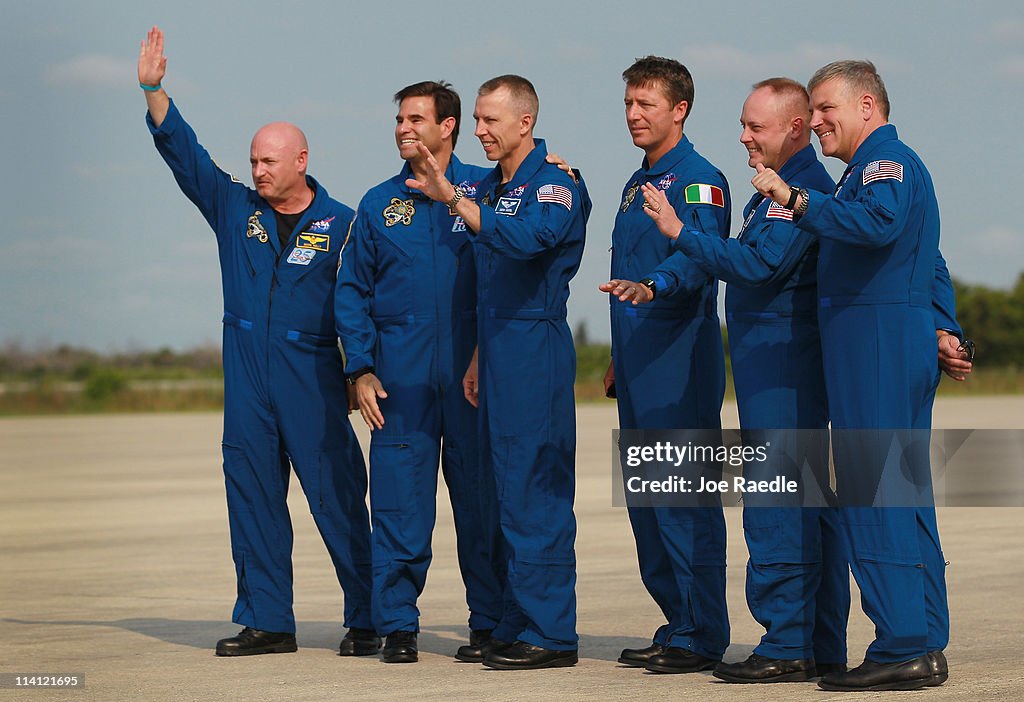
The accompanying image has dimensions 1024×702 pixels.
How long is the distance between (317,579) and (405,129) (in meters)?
4.03

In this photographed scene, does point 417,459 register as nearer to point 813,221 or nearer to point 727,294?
point 727,294

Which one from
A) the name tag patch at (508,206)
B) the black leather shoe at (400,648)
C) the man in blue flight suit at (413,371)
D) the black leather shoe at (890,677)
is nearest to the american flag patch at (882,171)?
the name tag patch at (508,206)

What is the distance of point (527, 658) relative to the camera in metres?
6.84

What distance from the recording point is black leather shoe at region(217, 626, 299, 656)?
7395 mm

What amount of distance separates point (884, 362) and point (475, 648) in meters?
2.41

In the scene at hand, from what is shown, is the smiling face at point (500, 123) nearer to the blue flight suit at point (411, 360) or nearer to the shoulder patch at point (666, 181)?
the blue flight suit at point (411, 360)

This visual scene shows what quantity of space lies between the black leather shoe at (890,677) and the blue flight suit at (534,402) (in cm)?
139

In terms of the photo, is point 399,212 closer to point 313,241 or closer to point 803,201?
point 313,241

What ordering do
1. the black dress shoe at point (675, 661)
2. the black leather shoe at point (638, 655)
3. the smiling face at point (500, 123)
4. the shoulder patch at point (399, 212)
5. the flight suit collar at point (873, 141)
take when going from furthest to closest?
the shoulder patch at point (399, 212) → the smiling face at point (500, 123) → the black leather shoe at point (638, 655) → the black dress shoe at point (675, 661) → the flight suit collar at point (873, 141)

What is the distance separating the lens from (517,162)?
7.11 metres

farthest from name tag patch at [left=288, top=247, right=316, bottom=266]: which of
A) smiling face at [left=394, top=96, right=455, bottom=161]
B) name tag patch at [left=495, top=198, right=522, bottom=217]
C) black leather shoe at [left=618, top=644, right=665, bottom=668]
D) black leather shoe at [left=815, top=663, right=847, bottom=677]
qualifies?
black leather shoe at [left=815, top=663, right=847, bottom=677]

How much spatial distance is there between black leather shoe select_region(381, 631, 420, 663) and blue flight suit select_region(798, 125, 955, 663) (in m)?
2.11

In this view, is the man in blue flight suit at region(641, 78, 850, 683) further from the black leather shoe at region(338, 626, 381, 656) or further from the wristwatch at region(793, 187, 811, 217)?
the black leather shoe at region(338, 626, 381, 656)

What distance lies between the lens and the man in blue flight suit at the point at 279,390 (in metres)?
7.54
